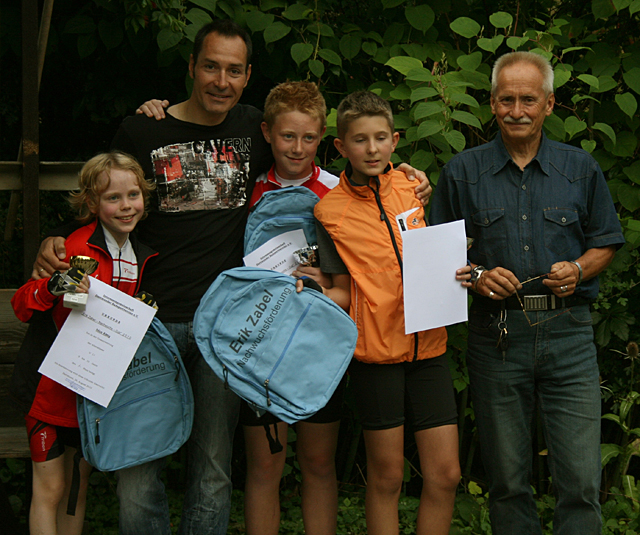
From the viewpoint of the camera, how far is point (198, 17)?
317 cm

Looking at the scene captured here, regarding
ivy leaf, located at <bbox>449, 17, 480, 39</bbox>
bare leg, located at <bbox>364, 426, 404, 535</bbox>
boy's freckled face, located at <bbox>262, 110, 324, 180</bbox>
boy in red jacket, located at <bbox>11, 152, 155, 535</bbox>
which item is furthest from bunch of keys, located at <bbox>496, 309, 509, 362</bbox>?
boy in red jacket, located at <bbox>11, 152, 155, 535</bbox>

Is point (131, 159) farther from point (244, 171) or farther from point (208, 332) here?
point (208, 332)

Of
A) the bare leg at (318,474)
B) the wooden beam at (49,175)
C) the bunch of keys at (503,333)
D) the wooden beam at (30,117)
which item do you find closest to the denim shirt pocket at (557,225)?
the bunch of keys at (503,333)

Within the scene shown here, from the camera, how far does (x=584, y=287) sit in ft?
8.98

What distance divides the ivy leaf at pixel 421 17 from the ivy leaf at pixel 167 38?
1.14 metres

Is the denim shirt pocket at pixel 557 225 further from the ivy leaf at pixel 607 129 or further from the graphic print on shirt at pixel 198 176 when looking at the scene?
the graphic print on shirt at pixel 198 176

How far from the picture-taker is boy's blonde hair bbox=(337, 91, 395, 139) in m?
2.66

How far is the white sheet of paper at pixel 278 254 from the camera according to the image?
280cm

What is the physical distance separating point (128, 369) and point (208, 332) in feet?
1.46

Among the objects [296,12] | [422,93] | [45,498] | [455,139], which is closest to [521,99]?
[455,139]

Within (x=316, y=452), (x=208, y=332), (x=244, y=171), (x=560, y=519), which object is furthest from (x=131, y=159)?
(x=560, y=519)

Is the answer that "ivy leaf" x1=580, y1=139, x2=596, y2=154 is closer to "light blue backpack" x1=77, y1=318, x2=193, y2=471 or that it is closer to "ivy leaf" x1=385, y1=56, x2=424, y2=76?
"ivy leaf" x1=385, y1=56, x2=424, y2=76

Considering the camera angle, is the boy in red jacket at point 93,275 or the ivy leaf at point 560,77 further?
the ivy leaf at point 560,77

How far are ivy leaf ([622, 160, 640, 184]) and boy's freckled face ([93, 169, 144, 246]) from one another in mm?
2374
